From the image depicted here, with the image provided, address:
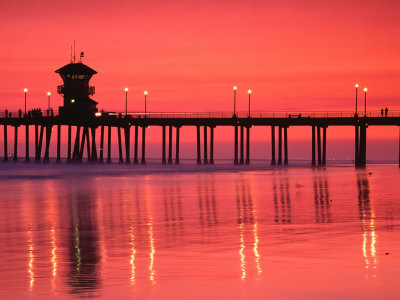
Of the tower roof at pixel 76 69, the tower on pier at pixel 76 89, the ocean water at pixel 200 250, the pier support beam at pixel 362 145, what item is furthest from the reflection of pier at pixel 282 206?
the tower roof at pixel 76 69

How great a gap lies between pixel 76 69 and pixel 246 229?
87.7m

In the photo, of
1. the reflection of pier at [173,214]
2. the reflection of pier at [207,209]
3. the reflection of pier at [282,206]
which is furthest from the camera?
the reflection of pier at [282,206]

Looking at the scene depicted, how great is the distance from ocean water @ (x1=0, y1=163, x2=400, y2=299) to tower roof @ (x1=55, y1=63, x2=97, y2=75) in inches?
2972

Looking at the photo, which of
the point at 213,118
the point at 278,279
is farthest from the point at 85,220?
the point at 213,118

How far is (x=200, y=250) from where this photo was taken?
59.9ft

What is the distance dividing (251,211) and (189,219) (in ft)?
13.2

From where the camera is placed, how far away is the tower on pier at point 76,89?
349 ft

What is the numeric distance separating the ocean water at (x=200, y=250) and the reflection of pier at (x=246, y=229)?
0.09ft

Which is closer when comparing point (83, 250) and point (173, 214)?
point (83, 250)

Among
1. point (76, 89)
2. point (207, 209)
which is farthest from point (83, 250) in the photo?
point (76, 89)

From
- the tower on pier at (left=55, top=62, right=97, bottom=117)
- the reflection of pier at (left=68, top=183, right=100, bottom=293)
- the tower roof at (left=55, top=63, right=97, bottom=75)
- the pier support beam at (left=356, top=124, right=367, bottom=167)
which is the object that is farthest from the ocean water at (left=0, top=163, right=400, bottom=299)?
the tower roof at (left=55, top=63, right=97, bottom=75)

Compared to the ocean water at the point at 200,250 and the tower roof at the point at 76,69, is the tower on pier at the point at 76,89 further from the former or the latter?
the ocean water at the point at 200,250

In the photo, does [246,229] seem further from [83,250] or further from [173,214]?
[83,250]

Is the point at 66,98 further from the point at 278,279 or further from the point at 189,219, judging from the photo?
the point at 278,279
